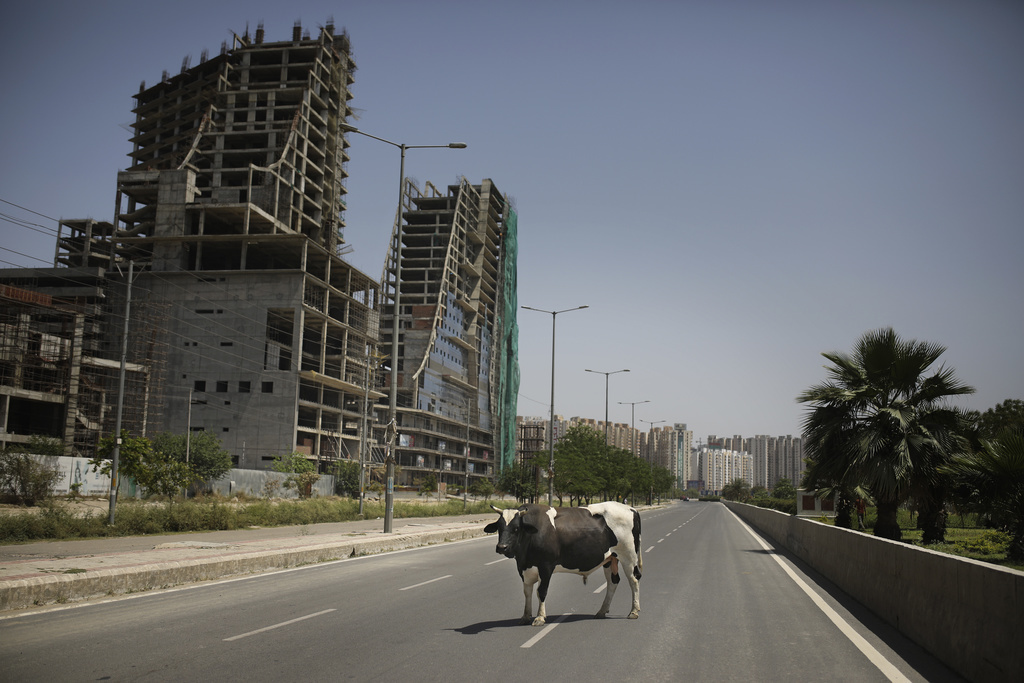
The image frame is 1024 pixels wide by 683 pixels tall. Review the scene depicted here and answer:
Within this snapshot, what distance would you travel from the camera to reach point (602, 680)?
7344 mm

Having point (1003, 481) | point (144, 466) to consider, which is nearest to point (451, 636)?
point (1003, 481)

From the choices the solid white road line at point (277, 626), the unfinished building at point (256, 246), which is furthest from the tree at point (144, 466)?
the unfinished building at point (256, 246)

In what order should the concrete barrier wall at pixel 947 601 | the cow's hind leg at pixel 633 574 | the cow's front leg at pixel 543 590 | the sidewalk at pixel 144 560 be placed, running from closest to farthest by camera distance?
1. the concrete barrier wall at pixel 947 601
2. the cow's front leg at pixel 543 590
3. the cow's hind leg at pixel 633 574
4. the sidewalk at pixel 144 560

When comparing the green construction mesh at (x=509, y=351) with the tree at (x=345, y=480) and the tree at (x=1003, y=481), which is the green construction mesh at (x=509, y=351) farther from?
the tree at (x=1003, y=481)

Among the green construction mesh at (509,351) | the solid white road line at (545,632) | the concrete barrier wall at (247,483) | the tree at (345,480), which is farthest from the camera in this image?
the green construction mesh at (509,351)

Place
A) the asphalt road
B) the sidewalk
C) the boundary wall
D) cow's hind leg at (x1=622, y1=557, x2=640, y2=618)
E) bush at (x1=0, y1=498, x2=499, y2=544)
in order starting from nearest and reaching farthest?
the asphalt road
cow's hind leg at (x1=622, y1=557, x2=640, y2=618)
the sidewalk
bush at (x1=0, y1=498, x2=499, y2=544)
the boundary wall

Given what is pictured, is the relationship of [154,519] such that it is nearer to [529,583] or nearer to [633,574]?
[529,583]

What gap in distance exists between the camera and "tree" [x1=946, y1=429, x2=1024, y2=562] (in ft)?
54.9

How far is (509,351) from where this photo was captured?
173m

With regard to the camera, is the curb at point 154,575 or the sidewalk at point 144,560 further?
the sidewalk at point 144,560

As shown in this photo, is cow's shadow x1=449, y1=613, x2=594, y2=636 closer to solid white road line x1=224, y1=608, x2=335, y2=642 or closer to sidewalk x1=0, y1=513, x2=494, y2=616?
solid white road line x1=224, y1=608, x2=335, y2=642

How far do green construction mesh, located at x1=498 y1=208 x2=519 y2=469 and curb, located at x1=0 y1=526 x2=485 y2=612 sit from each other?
139m

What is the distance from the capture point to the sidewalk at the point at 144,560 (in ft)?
39.8

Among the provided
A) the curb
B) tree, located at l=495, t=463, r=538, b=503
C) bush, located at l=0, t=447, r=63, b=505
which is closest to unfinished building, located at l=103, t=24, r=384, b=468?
tree, located at l=495, t=463, r=538, b=503
